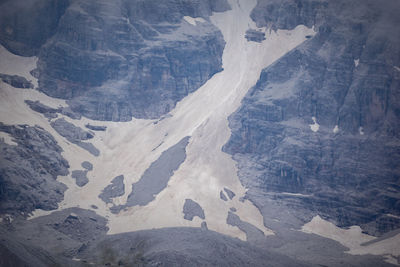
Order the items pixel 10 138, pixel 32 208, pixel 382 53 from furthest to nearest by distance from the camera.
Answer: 1. pixel 382 53
2. pixel 10 138
3. pixel 32 208

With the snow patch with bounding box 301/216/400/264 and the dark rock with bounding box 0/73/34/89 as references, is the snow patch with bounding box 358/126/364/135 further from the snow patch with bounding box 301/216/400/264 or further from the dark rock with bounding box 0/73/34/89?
the dark rock with bounding box 0/73/34/89

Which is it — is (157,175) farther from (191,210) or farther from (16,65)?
(16,65)

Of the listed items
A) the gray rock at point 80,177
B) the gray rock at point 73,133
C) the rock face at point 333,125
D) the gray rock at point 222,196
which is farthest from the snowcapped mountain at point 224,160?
the gray rock at point 222,196

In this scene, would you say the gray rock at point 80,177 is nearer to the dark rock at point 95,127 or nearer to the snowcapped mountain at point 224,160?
the snowcapped mountain at point 224,160

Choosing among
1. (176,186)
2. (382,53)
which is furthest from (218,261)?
(382,53)

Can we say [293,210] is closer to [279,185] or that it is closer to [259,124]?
[279,185]
